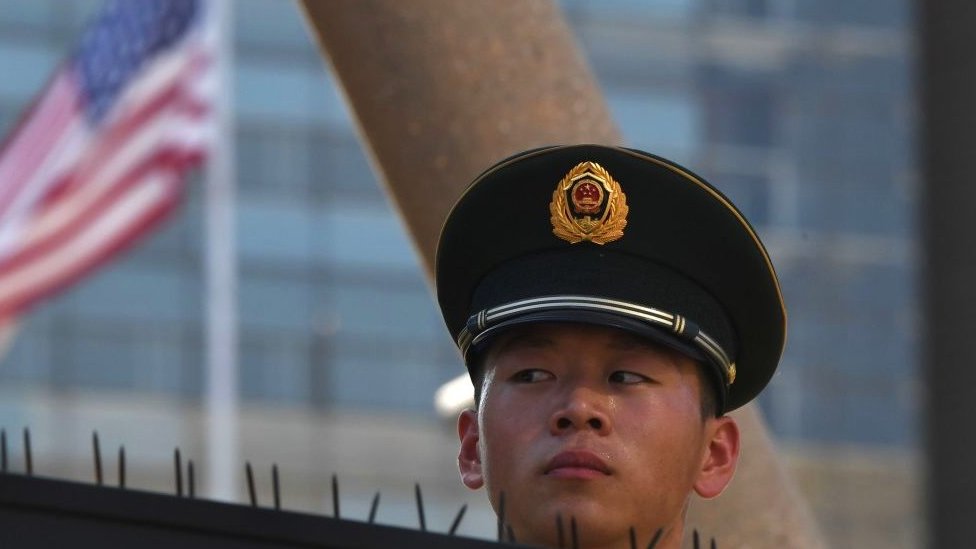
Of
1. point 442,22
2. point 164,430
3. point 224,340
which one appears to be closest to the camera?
point 442,22

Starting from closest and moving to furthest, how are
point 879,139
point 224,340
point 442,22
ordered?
point 442,22, point 224,340, point 879,139

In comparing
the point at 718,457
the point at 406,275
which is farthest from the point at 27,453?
the point at 406,275

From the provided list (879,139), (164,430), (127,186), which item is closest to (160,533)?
(127,186)

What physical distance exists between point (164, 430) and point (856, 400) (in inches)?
449

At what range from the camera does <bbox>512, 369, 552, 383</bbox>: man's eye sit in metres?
2.98

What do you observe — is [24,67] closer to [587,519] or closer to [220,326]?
[220,326]

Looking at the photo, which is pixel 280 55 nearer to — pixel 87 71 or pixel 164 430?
pixel 164 430

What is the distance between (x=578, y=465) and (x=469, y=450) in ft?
1.30

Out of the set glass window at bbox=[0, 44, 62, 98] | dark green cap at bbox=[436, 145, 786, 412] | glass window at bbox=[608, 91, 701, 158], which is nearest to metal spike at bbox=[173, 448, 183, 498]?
dark green cap at bbox=[436, 145, 786, 412]

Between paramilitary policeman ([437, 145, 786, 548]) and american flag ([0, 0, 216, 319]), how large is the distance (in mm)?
12107

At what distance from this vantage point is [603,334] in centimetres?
299

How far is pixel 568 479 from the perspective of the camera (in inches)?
113

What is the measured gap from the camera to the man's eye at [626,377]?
2955 millimetres

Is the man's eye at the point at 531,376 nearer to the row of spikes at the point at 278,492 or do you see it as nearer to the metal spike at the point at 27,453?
the row of spikes at the point at 278,492
